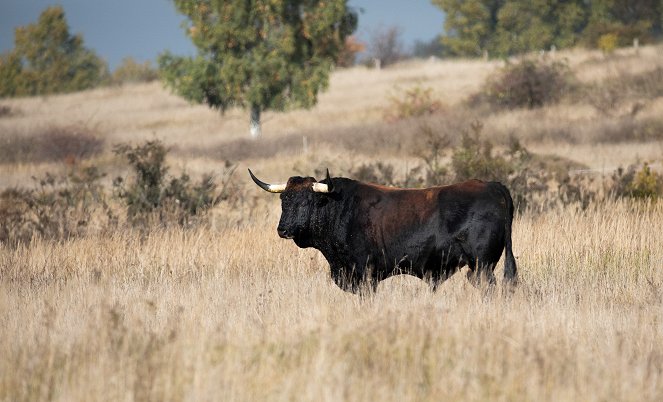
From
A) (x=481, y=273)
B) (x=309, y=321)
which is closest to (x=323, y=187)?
(x=481, y=273)

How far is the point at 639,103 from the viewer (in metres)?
38.3

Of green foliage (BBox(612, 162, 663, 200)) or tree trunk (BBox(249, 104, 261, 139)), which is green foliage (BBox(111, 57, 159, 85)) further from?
green foliage (BBox(612, 162, 663, 200))

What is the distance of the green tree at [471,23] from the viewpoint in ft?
246

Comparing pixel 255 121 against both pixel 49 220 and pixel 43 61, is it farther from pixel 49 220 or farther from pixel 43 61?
pixel 43 61

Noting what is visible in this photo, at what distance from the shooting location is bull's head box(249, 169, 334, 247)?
8695 millimetres

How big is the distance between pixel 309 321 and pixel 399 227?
1.88 metres

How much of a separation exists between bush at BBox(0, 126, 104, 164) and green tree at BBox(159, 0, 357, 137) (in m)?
4.66

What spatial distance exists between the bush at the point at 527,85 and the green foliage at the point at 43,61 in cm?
3765

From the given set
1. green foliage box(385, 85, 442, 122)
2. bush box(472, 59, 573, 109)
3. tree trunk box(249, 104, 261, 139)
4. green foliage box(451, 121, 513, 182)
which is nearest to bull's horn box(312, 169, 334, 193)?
green foliage box(451, 121, 513, 182)

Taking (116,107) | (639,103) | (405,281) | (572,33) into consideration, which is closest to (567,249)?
(405,281)

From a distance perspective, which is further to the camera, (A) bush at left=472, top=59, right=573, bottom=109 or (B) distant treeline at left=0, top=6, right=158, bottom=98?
(B) distant treeline at left=0, top=6, right=158, bottom=98

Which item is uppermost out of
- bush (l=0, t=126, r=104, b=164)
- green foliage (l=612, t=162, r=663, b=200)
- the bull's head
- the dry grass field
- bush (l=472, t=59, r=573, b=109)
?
bush (l=472, t=59, r=573, b=109)

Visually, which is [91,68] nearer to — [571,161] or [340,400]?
[571,161]

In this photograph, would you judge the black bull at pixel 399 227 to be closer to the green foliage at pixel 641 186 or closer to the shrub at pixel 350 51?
the green foliage at pixel 641 186
